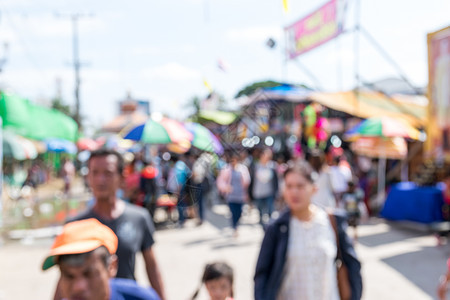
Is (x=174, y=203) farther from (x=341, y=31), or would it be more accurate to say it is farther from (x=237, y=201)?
(x=341, y=31)

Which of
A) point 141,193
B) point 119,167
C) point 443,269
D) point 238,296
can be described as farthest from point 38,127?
point 443,269

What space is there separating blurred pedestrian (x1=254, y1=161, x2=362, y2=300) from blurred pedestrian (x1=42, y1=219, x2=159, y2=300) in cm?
120

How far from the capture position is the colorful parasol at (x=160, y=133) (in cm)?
907

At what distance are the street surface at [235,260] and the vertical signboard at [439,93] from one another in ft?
6.04

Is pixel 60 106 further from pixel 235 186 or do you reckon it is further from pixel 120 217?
pixel 120 217

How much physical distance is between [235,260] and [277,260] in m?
4.93

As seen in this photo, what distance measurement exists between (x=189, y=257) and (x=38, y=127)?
138 inches

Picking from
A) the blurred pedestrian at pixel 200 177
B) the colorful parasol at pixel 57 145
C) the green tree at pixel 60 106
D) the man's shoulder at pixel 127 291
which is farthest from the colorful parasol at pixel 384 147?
the green tree at pixel 60 106

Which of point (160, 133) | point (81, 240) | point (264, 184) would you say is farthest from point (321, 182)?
point (81, 240)

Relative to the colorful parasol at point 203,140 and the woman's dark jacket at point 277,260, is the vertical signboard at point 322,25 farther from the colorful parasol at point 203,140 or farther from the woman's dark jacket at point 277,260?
the woman's dark jacket at point 277,260

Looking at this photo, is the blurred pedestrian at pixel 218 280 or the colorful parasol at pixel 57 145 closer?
the blurred pedestrian at pixel 218 280

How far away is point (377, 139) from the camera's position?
41.5 feet

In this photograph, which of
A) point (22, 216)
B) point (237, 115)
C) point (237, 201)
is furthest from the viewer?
point (22, 216)

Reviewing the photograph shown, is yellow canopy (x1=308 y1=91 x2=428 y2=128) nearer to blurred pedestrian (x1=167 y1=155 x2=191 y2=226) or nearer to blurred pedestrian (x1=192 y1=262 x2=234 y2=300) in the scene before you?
blurred pedestrian (x1=167 y1=155 x2=191 y2=226)
